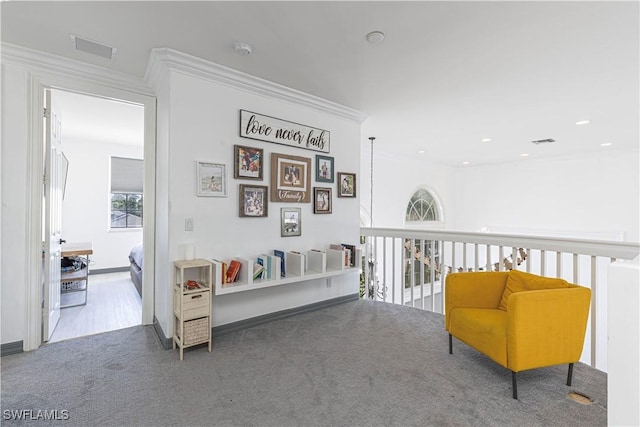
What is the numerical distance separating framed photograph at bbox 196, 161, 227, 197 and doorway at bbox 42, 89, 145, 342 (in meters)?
1.70

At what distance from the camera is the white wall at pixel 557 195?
5750 mm

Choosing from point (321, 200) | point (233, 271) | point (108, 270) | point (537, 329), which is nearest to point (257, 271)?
point (233, 271)

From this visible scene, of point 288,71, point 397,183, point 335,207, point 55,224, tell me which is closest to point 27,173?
point 55,224

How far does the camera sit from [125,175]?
19.4ft

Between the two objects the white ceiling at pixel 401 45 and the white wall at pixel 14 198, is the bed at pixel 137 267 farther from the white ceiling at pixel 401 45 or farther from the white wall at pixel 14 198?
the white ceiling at pixel 401 45

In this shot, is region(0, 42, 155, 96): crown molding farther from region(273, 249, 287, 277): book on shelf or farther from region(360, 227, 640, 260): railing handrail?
region(360, 227, 640, 260): railing handrail

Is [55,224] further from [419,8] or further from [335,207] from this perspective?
[419,8]

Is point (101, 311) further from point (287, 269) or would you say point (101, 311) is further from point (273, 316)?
point (287, 269)

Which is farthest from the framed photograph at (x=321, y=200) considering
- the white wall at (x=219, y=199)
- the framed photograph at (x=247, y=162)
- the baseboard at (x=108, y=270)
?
the baseboard at (x=108, y=270)

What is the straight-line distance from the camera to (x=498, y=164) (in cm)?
745

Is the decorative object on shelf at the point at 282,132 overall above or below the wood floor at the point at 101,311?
above

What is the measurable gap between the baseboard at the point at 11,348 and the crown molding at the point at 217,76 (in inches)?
97.1

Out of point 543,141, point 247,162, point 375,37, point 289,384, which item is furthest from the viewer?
point 543,141

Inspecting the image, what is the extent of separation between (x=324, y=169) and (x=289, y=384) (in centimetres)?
230
